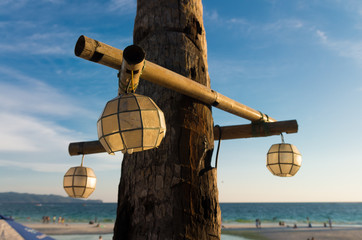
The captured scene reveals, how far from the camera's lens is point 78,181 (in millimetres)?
3855

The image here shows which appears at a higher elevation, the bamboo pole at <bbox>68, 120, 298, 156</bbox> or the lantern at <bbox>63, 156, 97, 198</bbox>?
the bamboo pole at <bbox>68, 120, 298, 156</bbox>

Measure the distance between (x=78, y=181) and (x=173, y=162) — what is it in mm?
2550

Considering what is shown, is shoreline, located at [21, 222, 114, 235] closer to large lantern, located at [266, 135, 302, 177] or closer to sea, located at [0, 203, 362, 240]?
sea, located at [0, 203, 362, 240]

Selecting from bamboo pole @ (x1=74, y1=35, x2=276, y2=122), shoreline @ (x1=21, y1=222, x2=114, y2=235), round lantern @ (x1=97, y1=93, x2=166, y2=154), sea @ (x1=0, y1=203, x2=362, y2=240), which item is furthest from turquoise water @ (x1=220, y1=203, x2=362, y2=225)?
round lantern @ (x1=97, y1=93, x2=166, y2=154)

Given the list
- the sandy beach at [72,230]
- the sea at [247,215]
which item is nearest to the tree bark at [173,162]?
the sea at [247,215]

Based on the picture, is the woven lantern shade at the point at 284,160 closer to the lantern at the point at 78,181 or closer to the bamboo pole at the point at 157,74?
the bamboo pole at the point at 157,74

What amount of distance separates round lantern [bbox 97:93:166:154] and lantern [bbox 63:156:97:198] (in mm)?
2708

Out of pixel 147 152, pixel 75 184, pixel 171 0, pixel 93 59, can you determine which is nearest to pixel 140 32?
pixel 171 0

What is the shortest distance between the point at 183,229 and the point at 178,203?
151mm

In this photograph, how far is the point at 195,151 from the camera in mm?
1888

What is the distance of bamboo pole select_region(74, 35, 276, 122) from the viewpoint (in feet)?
5.12

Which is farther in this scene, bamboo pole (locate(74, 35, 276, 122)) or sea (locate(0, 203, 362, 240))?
sea (locate(0, 203, 362, 240))

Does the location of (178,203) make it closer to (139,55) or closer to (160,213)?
(160,213)

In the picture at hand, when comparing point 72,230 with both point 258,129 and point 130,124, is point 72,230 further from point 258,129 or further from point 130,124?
point 130,124
